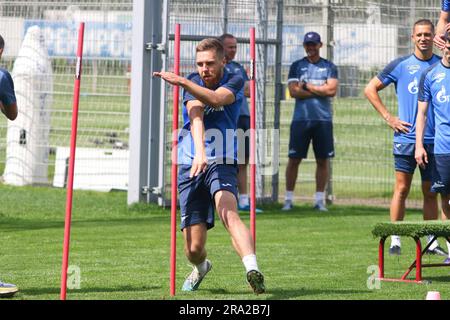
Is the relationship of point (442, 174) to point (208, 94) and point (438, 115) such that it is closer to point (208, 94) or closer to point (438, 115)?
point (438, 115)

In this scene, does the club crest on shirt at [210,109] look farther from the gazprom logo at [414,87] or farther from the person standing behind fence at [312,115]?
the person standing behind fence at [312,115]

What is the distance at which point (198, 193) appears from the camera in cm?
934

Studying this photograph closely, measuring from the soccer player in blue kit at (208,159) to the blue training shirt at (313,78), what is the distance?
778 cm

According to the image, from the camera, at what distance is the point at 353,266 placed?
1128cm

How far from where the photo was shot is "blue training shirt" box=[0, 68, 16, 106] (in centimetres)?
930

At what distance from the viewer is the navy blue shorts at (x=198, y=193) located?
916 centimetres

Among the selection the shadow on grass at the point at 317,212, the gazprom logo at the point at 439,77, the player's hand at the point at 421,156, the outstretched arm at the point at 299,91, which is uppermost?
the outstretched arm at the point at 299,91

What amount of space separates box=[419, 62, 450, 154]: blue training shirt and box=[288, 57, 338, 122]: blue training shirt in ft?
20.0

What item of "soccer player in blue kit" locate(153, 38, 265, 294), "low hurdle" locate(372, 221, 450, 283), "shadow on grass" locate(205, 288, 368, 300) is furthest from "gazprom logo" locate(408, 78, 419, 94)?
"shadow on grass" locate(205, 288, 368, 300)

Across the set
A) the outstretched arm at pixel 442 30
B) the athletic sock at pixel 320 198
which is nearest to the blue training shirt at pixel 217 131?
the outstretched arm at pixel 442 30

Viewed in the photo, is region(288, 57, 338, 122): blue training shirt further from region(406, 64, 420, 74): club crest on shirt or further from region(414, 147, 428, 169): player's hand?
region(414, 147, 428, 169): player's hand

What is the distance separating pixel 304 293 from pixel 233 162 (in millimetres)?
1187
